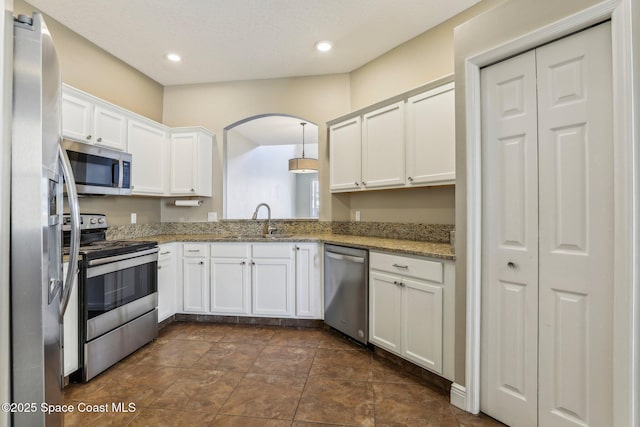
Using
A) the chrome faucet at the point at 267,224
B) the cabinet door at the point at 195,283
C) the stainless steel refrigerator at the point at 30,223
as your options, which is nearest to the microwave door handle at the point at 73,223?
the stainless steel refrigerator at the point at 30,223

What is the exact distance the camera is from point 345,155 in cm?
317

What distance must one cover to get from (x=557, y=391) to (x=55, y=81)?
256cm

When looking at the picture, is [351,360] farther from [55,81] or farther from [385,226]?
[55,81]

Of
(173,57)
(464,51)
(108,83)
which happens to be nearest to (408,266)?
(464,51)

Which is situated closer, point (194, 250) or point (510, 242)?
point (510, 242)

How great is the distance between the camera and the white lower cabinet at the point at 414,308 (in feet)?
6.40

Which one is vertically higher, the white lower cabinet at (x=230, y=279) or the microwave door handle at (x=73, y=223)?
the microwave door handle at (x=73, y=223)

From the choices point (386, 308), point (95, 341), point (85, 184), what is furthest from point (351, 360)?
point (85, 184)

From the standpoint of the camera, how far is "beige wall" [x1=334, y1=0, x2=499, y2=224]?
2604 mm

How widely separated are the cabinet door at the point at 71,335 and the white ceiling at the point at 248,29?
206 centimetres

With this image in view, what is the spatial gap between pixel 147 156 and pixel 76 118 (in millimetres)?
806

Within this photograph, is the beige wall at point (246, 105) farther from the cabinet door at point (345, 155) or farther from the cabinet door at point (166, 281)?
the cabinet door at point (166, 281)

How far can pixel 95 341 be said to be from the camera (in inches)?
84.1

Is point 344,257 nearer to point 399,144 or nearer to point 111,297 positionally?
point 399,144
